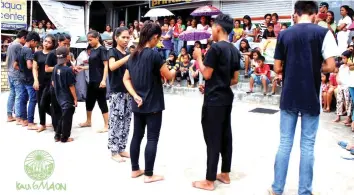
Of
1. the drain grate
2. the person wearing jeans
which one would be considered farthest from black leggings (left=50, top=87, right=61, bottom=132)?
the drain grate

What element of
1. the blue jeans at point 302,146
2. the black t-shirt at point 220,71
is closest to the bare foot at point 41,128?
the black t-shirt at point 220,71

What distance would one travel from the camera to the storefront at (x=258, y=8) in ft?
38.5

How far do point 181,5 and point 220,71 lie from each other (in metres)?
11.9

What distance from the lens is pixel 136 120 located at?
3729mm

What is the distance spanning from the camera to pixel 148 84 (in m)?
3.60

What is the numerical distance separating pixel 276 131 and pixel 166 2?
33.9ft

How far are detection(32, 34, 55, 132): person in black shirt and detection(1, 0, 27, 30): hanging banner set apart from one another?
6.88 m

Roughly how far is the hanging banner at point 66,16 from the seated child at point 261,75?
845 centimetres

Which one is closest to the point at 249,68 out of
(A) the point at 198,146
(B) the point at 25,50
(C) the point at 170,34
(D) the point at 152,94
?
(C) the point at 170,34

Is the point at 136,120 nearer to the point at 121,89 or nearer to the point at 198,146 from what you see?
the point at 121,89

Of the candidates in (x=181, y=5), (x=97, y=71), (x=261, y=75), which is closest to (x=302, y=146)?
(x=97, y=71)

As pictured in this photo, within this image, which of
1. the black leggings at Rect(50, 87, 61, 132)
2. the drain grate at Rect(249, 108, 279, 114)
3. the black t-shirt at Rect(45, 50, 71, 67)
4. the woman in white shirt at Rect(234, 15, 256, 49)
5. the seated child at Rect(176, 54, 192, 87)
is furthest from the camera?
the seated child at Rect(176, 54, 192, 87)

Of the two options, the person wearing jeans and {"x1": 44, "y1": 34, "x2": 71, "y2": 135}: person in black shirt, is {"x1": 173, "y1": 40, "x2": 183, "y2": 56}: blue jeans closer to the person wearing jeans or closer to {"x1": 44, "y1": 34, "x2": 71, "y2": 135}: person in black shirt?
{"x1": 44, "y1": 34, "x2": 71, "y2": 135}: person in black shirt

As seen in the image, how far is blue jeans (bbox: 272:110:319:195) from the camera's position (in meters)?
3.17
